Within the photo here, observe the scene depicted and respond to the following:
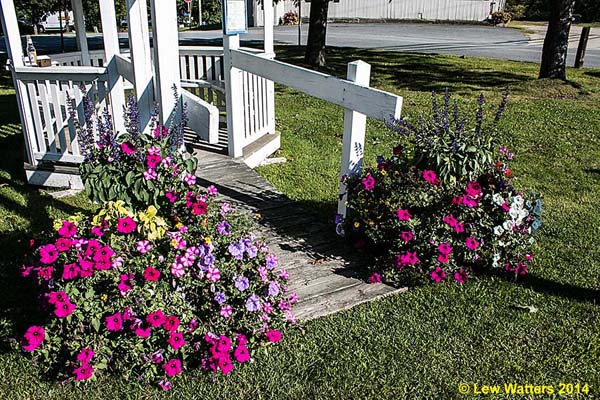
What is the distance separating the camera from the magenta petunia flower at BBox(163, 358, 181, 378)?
2.53m

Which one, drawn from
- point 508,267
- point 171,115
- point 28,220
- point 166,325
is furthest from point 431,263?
point 28,220

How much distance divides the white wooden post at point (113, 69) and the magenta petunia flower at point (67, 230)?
7.84ft

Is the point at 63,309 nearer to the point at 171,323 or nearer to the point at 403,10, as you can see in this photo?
the point at 171,323

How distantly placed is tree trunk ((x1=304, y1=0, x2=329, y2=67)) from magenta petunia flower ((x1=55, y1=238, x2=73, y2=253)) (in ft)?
33.9

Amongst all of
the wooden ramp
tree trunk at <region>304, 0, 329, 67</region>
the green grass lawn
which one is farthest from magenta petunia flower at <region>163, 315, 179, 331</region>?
tree trunk at <region>304, 0, 329, 67</region>

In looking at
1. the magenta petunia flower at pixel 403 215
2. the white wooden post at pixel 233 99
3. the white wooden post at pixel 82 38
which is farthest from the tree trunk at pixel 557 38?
the white wooden post at pixel 82 38

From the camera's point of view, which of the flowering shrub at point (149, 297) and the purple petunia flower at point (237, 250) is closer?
the flowering shrub at point (149, 297)

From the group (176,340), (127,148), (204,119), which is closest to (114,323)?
(176,340)

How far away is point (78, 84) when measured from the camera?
5.09 m

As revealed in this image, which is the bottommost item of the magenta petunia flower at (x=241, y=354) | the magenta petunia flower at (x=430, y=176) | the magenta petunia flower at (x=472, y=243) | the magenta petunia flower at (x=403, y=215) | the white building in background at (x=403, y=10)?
the magenta petunia flower at (x=241, y=354)

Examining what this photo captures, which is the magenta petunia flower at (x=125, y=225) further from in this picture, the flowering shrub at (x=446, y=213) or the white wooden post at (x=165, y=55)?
the flowering shrub at (x=446, y=213)

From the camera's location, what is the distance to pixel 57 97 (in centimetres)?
507

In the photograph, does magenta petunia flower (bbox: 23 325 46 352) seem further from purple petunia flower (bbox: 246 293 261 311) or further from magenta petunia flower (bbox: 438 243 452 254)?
magenta petunia flower (bbox: 438 243 452 254)

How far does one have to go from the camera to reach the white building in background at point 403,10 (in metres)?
30.4
